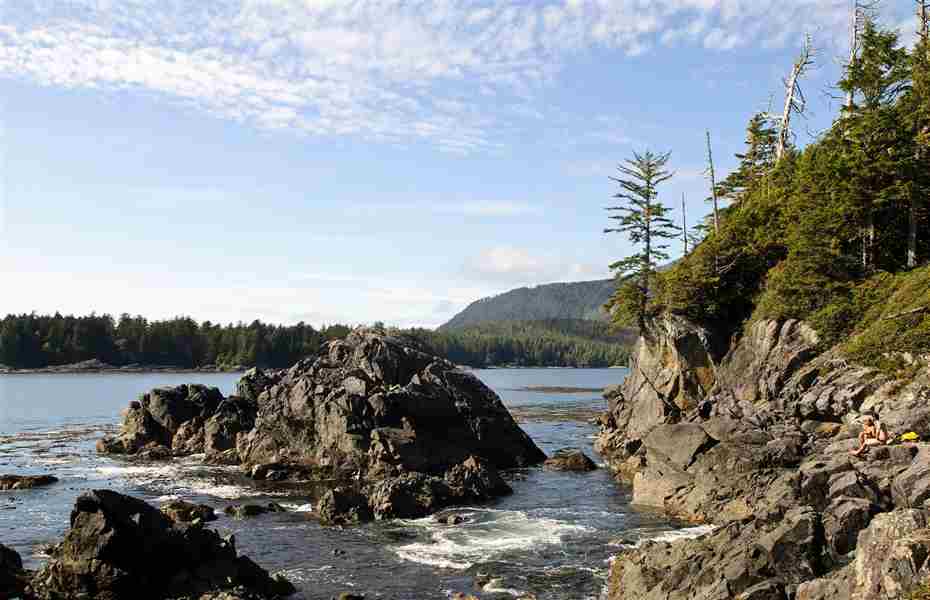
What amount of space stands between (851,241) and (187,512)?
157ft

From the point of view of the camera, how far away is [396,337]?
71.8 metres

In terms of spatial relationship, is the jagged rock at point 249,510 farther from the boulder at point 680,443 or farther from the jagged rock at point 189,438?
the jagged rock at point 189,438

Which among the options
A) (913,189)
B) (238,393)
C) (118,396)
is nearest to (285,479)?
(238,393)

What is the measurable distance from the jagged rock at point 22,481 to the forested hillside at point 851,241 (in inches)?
1916

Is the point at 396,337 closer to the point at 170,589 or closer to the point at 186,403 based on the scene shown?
the point at 186,403

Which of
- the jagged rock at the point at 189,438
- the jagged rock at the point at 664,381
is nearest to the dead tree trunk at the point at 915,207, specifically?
the jagged rock at the point at 664,381

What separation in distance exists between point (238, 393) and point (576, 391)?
10472cm

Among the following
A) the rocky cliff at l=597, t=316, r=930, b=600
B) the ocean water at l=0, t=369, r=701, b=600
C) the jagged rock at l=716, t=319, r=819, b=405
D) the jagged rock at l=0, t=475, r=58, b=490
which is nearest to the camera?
the rocky cliff at l=597, t=316, r=930, b=600

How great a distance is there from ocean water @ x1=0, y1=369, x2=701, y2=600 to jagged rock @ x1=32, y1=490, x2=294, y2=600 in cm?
287

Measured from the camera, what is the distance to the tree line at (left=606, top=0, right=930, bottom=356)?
156 ft

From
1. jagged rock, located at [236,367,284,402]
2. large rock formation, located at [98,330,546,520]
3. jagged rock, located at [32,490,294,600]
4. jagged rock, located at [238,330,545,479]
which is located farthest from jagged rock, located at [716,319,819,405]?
jagged rock, located at [236,367,284,402]

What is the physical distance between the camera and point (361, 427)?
55.8m

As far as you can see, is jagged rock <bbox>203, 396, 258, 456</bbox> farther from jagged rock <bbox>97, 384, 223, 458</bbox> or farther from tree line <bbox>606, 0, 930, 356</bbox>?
tree line <bbox>606, 0, 930, 356</bbox>

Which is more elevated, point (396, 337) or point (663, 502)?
point (396, 337)
